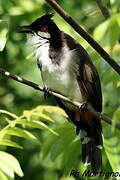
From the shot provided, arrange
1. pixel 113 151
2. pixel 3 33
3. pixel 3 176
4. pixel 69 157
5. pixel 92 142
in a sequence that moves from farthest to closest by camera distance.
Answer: pixel 92 142 → pixel 69 157 → pixel 113 151 → pixel 3 33 → pixel 3 176

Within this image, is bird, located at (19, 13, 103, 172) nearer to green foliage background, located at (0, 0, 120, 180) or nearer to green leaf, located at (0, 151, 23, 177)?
green foliage background, located at (0, 0, 120, 180)

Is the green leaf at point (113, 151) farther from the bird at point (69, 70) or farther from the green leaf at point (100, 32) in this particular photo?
the green leaf at point (100, 32)

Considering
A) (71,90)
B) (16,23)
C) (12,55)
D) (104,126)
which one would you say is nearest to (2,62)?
(12,55)

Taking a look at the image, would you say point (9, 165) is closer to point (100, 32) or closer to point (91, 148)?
point (100, 32)

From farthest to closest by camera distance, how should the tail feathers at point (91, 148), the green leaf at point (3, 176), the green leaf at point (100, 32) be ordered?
the tail feathers at point (91, 148), the green leaf at point (3, 176), the green leaf at point (100, 32)

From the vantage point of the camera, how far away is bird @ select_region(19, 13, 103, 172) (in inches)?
145

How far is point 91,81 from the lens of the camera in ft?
12.5

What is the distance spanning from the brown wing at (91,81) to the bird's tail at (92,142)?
16cm

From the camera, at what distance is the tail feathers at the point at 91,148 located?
3.61 meters

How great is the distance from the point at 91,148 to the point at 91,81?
50 cm

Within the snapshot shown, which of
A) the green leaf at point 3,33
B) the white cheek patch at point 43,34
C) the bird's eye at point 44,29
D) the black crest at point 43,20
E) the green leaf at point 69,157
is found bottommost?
the green leaf at point 69,157

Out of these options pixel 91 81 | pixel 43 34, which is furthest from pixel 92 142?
pixel 43 34

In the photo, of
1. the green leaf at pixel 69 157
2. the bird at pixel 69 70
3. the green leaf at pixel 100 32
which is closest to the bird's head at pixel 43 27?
the bird at pixel 69 70

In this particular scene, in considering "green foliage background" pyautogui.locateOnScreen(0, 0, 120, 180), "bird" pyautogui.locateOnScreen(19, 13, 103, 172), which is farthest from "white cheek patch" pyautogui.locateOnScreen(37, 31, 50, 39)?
"green foliage background" pyautogui.locateOnScreen(0, 0, 120, 180)
